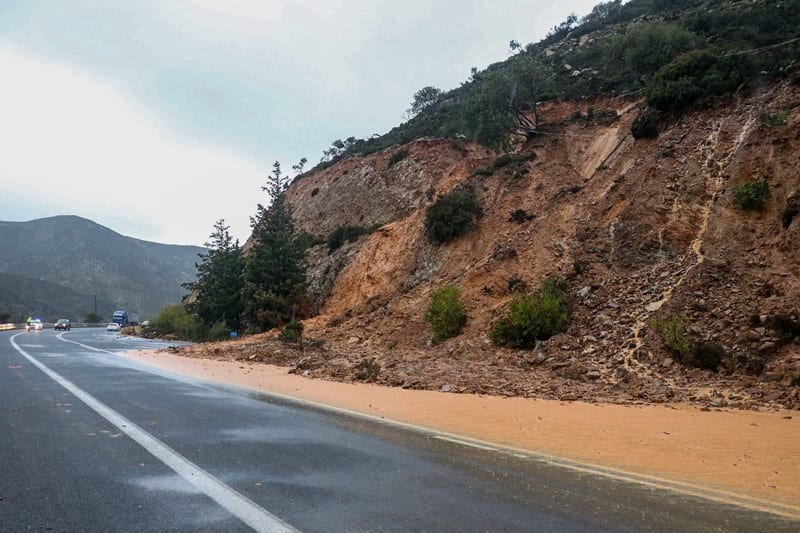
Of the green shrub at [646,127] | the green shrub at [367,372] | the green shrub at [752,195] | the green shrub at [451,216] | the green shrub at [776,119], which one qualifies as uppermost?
the green shrub at [646,127]

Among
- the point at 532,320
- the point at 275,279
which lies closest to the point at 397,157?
the point at 275,279

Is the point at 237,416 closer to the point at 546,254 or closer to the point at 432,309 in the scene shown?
the point at 432,309

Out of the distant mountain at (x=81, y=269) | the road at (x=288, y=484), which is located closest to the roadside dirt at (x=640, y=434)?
the road at (x=288, y=484)

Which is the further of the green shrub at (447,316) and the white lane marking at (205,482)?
the green shrub at (447,316)

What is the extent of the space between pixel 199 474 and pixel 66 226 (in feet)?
591

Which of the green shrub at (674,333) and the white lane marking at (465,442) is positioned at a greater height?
the green shrub at (674,333)

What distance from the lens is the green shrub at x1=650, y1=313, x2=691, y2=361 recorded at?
1362 cm

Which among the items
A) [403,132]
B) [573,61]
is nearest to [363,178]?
[403,132]

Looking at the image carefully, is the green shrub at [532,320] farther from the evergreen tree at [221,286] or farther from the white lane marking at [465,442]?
the evergreen tree at [221,286]

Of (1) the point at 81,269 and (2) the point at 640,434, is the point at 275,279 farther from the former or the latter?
(1) the point at 81,269

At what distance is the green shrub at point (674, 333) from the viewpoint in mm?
13617

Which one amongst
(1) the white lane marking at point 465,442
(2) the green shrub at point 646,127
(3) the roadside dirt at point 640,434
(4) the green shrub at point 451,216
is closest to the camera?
(3) the roadside dirt at point 640,434

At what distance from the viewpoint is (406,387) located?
1435cm

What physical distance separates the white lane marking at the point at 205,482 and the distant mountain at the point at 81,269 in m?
120
